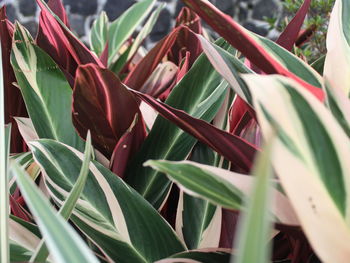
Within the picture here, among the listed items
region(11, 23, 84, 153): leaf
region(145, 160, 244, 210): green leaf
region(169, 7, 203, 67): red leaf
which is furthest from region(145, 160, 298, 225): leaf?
region(169, 7, 203, 67): red leaf

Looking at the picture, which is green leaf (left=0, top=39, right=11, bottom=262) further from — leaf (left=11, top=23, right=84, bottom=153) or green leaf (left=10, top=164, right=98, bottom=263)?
leaf (left=11, top=23, right=84, bottom=153)

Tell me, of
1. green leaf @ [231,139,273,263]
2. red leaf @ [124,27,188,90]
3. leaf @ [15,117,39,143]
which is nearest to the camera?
green leaf @ [231,139,273,263]

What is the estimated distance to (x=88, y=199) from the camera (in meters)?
0.51

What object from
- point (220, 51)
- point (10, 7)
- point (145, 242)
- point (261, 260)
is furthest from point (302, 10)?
point (10, 7)

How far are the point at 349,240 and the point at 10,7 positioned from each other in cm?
436

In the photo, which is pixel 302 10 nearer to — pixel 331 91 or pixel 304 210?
pixel 331 91

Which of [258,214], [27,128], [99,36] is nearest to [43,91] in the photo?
[27,128]

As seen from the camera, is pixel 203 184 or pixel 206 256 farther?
pixel 206 256

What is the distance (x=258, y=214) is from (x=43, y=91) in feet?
1.62

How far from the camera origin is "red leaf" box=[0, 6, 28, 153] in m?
0.74

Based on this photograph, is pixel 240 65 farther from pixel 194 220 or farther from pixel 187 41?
pixel 187 41

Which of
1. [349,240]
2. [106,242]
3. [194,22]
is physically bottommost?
[106,242]

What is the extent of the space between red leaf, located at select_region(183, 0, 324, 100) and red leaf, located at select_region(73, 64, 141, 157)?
0.47 feet

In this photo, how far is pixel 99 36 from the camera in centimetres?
124
